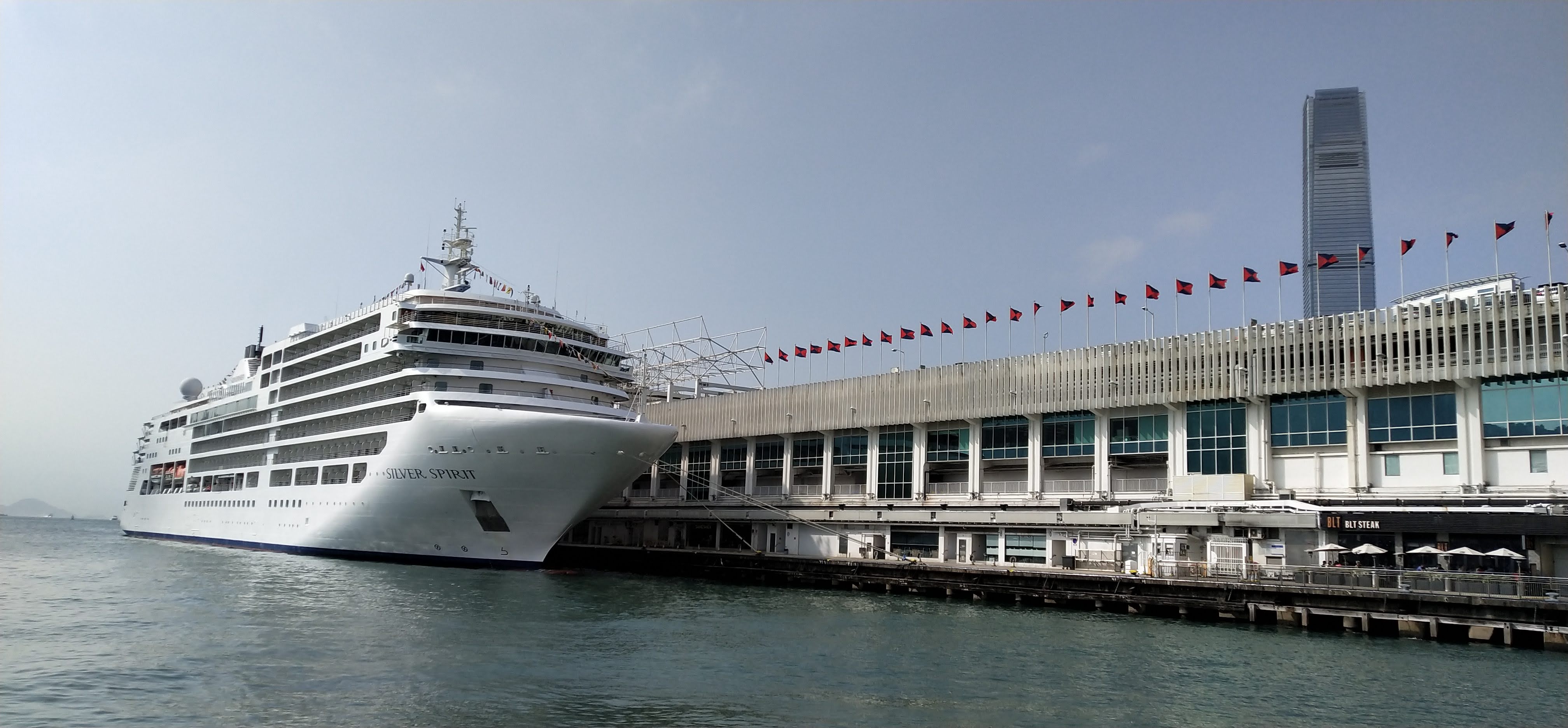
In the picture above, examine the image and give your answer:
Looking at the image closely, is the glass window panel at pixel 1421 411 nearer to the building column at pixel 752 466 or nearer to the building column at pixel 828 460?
the building column at pixel 828 460

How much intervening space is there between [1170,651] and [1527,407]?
26077 millimetres

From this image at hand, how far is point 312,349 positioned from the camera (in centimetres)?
7688

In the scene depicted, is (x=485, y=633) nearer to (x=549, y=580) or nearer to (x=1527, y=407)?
(x=549, y=580)

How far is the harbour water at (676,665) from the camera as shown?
24.5 m

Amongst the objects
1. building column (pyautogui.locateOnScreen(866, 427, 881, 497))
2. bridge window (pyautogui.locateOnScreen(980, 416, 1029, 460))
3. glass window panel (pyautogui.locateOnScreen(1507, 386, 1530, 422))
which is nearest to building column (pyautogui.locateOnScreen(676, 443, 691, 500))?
building column (pyautogui.locateOnScreen(866, 427, 881, 497))

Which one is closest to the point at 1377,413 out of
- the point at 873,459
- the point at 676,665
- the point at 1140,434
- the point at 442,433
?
the point at 1140,434

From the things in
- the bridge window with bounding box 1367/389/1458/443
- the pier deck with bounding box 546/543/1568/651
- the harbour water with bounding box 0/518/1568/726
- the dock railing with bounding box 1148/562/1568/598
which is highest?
the bridge window with bounding box 1367/389/1458/443

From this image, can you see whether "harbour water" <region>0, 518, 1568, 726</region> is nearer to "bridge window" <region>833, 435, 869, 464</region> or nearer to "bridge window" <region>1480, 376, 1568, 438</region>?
"bridge window" <region>1480, 376, 1568, 438</region>

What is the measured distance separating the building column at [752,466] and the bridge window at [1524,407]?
5192cm

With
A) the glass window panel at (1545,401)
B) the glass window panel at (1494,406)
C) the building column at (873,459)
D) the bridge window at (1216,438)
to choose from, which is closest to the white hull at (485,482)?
the building column at (873,459)

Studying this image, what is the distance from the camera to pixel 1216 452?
58062mm

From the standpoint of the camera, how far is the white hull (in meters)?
56.9

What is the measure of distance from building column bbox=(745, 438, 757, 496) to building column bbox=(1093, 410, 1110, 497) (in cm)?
3154

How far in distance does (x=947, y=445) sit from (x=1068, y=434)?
963 cm
